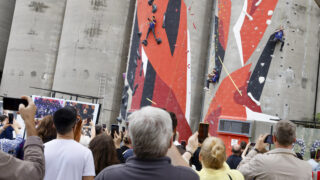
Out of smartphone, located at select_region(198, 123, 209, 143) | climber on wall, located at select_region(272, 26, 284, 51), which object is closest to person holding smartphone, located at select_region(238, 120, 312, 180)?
smartphone, located at select_region(198, 123, 209, 143)

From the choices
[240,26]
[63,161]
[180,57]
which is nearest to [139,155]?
[63,161]

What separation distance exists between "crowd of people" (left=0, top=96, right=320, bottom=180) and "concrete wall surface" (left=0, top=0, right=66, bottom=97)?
31.9m

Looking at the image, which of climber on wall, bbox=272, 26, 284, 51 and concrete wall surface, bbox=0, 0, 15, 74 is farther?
concrete wall surface, bbox=0, 0, 15, 74

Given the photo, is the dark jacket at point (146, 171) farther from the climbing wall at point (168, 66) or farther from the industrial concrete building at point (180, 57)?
the climbing wall at point (168, 66)

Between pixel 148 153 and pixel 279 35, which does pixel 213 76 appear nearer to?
pixel 279 35

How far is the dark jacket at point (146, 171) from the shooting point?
2531 millimetres

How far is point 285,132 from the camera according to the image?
4.16 meters

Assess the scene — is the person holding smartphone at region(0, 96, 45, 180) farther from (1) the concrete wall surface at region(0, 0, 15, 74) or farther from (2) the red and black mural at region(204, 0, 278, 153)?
(1) the concrete wall surface at region(0, 0, 15, 74)

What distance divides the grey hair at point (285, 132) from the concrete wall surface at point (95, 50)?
28367mm

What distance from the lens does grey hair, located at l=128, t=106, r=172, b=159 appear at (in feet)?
8.43

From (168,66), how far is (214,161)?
62.8 feet

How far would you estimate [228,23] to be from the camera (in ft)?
64.6

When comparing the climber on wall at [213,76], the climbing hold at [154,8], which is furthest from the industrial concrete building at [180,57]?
the climber on wall at [213,76]

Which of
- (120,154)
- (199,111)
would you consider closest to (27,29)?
(199,111)
